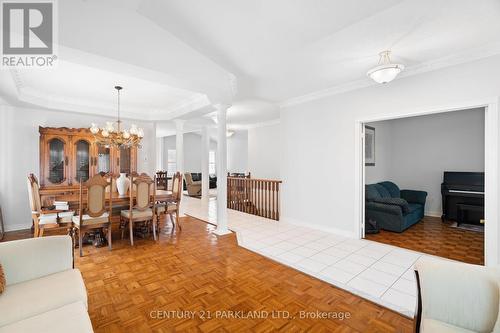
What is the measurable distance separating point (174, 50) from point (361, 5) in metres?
1.93

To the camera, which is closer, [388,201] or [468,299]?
[468,299]

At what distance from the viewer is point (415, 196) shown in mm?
5121

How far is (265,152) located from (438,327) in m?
6.69

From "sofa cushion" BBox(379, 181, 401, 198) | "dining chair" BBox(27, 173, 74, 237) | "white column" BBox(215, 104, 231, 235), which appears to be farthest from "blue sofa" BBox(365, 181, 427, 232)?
"dining chair" BBox(27, 173, 74, 237)

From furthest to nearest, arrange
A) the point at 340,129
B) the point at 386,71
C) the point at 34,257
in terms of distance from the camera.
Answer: the point at 340,129 < the point at 386,71 < the point at 34,257

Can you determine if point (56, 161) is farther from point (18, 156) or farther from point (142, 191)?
point (142, 191)

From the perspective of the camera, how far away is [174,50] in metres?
2.60

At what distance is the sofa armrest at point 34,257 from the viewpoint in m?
1.62

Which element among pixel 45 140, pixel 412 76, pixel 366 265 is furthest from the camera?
pixel 45 140

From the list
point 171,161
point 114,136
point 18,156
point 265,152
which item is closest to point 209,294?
point 114,136

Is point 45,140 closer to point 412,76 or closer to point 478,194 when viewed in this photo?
point 412,76

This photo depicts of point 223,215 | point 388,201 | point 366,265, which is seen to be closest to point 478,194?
point 388,201

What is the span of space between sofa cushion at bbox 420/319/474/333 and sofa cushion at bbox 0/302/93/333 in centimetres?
179

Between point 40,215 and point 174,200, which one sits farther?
point 174,200
